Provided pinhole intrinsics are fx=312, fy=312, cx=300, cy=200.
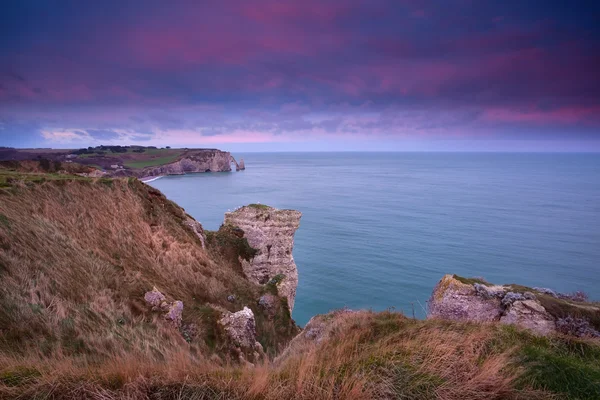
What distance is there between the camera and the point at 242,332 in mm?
14469

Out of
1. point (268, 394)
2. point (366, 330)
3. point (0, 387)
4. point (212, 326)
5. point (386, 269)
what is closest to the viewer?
A: point (0, 387)

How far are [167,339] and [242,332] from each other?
4550mm

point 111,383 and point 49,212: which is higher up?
point 49,212

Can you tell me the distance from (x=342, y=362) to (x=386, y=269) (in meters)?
55.5

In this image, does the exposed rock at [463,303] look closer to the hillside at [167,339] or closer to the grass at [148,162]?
the hillside at [167,339]

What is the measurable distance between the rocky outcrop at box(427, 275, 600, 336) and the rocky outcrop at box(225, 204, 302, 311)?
654 inches

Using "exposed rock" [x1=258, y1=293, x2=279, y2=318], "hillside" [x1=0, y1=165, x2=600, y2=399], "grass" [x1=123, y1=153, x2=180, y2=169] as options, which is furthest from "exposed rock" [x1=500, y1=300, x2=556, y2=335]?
"grass" [x1=123, y1=153, x2=180, y2=169]

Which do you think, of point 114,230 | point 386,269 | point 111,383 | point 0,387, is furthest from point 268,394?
point 386,269

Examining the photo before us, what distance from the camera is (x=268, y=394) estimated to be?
4617mm

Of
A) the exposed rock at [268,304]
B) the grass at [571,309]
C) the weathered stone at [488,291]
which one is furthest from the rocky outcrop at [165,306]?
the grass at [571,309]

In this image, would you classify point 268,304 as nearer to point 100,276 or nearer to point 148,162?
point 100,276

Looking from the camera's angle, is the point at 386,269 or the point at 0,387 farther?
the point at 386,269

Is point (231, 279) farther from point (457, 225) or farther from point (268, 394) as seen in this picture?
point (457, 225)

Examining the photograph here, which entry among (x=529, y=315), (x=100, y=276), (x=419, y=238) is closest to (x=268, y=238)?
(x=100, y=276)
